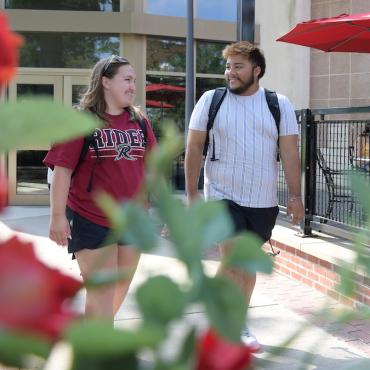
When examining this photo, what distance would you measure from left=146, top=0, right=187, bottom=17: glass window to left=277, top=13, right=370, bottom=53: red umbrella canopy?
5.50 meters

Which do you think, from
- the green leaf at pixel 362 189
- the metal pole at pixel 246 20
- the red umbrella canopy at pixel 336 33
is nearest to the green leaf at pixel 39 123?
the green leaf at pixel 362 189

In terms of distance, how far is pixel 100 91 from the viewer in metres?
3.54

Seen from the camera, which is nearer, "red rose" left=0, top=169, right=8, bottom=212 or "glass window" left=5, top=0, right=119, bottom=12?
"red rose" left=0, top=169, right=8, bottom=212

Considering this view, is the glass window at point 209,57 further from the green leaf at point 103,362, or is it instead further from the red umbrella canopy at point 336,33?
the green leaf at point 103,362

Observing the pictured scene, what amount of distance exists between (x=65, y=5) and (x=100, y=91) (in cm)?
849

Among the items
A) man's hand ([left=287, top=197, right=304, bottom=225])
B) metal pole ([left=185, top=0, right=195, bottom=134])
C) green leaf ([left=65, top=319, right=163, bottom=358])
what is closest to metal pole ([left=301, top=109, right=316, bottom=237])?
man's hand ([left=287, top=197, right=304, bottom=225])

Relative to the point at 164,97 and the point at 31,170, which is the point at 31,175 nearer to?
Result: the point at 31,170

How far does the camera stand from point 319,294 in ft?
17.5

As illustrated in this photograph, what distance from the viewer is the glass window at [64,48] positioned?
11312 millimetres

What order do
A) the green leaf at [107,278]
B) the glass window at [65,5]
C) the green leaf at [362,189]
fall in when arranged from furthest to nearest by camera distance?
1. the glass window at [65,5]
2. the green leaf at [362,189]
3. the green leaf at [107,278]

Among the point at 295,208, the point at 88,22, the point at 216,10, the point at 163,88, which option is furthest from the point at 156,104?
the point at 295,208

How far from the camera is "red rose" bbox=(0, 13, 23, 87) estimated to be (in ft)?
1.40

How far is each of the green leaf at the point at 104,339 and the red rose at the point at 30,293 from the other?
21 millimetres

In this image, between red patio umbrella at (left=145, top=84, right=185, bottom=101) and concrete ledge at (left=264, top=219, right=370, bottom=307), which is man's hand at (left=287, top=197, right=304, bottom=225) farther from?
red patio umbrella at (left=145, top=84, right=185, bottom=101)
